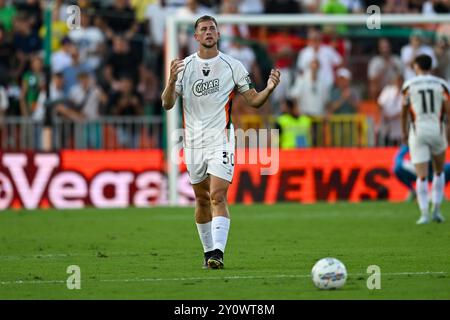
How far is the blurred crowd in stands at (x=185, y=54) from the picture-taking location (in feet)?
86.2

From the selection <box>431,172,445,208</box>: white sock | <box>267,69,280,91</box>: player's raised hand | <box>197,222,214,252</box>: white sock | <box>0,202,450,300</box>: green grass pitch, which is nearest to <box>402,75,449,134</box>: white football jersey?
<box>431,172,445,208</box>: white sock

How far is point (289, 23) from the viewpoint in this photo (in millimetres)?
25609

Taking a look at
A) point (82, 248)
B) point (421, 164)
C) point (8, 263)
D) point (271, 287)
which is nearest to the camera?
point (271, 287)

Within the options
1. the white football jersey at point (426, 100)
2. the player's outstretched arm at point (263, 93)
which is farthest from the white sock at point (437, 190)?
the player's outstretched arm at point (263, 93)

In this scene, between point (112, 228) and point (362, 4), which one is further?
point (362, 4)

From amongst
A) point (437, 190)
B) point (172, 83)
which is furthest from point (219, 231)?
point (437, 190)

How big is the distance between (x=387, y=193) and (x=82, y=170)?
6.42 metres

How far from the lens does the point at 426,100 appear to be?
61.9 feet

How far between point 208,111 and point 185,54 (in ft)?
48.3

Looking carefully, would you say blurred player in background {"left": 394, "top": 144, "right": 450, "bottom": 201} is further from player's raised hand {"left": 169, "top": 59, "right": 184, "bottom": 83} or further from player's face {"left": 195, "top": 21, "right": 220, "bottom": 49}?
player's raised hand {"left": 169, "top": 59, "right": 184, "bottom": 83}
